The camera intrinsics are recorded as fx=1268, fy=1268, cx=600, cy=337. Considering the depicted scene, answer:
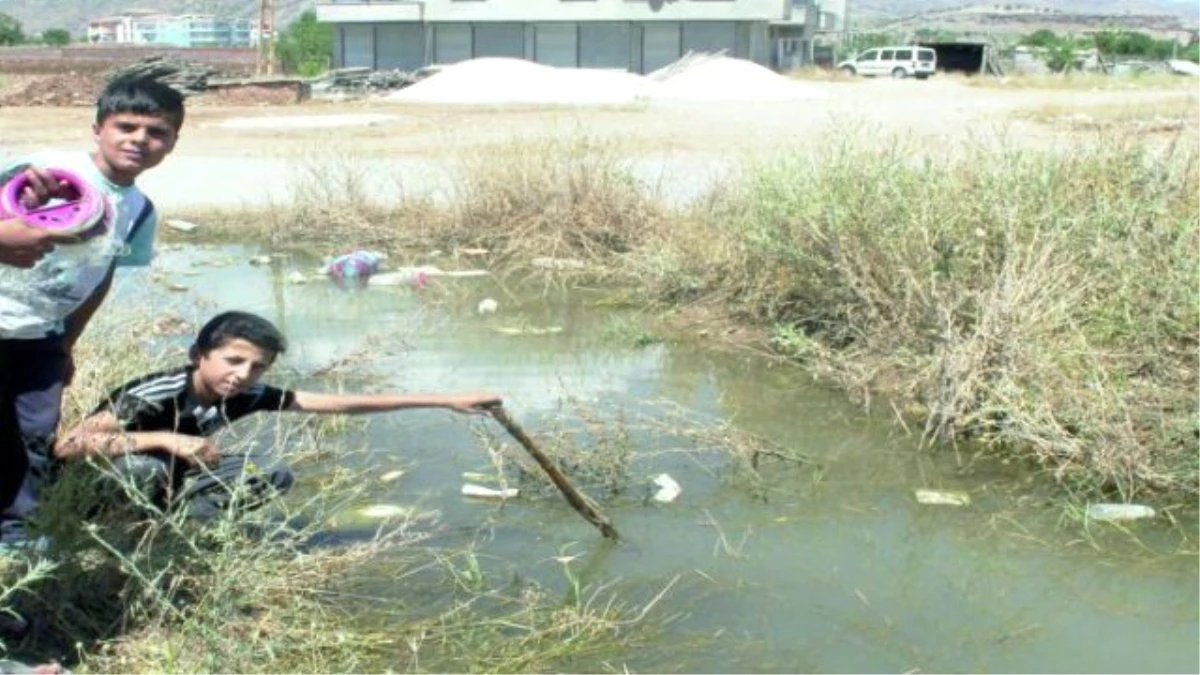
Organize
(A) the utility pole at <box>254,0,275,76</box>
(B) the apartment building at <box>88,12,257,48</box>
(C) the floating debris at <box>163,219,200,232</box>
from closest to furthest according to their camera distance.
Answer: (C) the floating debris at <box>163,219,200,232</box> → (A) the utility pole at <box>254,0,275,76</box> → (B) the apartment building at <box>88,12,257,48</box>

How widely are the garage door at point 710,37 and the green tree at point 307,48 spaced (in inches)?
533

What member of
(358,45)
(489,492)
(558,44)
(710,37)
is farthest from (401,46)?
(489,492)

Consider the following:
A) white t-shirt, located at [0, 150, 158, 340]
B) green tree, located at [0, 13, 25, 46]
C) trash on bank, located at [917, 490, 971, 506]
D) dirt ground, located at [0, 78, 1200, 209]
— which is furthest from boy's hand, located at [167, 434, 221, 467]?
green tree, located at [0, 13, 25, 46]

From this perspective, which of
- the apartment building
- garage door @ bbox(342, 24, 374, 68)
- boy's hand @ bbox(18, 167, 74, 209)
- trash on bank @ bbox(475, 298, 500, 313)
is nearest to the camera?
boy's hand @ bbox(18, 167, 74, 209)

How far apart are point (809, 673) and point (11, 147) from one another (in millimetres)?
15931

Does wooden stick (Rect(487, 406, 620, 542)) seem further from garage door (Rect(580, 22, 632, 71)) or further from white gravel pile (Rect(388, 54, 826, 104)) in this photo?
garage door (Rect(580, 22, 632, 71))

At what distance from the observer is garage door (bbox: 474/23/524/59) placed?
1816 inches

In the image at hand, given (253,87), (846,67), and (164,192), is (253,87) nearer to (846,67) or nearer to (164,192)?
(164,192)

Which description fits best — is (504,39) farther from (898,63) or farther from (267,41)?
(898,63)

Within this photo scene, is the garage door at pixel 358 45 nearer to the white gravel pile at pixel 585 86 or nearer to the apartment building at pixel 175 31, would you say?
the white gravel pile at pixel 585 86

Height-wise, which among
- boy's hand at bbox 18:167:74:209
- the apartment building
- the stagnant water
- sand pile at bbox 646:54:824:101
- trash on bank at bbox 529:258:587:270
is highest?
the apartment building

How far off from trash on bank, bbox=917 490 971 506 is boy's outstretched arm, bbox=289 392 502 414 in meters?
1.90

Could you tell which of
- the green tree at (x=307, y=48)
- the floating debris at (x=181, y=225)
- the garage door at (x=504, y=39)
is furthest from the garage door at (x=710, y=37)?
the floating debris at (x=181, y=225)

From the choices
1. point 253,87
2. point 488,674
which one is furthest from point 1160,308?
point 253,87
